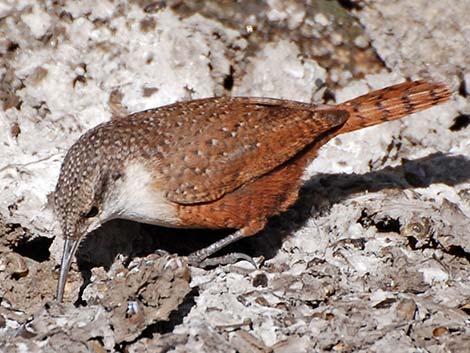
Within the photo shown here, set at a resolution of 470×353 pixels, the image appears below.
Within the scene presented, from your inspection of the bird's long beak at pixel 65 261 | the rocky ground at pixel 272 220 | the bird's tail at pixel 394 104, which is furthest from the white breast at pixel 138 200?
the bird's tail at pixel 394 104

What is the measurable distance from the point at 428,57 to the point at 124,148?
252cm

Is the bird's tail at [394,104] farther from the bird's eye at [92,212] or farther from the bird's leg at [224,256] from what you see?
the bird's eye at [92,212]

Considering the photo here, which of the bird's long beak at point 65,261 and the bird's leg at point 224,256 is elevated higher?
the bird's long beak at point 65,261

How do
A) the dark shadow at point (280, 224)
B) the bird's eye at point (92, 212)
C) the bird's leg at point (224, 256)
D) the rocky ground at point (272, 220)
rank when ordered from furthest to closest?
1. the dark shadow at point (280, 224)
2. the bird's leg at point (224, 256)
3. the bird's eye at point (92, 212)
4. the rocky ground at point (272, 220)

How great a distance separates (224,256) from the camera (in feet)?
21.9

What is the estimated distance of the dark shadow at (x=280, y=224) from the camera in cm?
671

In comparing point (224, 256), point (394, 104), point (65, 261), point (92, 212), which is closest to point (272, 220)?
point (224, 256)

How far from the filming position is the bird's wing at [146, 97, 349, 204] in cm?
627

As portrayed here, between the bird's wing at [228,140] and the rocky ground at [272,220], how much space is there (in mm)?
571

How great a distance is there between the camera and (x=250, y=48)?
7.49 m

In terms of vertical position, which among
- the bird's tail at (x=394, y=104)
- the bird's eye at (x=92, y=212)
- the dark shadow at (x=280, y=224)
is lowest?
the dark shadow at (x=280, y=224)

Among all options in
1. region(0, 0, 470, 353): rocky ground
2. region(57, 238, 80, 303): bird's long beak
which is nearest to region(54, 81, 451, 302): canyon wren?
region(57, 238, 80, 303): bird's long beak

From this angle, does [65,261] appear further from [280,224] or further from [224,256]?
[280,224]

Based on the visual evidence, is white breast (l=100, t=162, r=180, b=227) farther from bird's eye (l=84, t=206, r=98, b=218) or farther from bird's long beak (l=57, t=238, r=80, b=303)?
bird's long beak (l=57, t=238, r=80, b=303)
